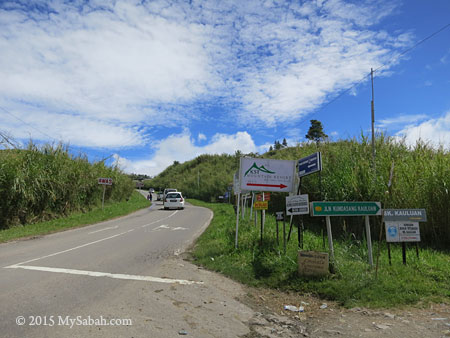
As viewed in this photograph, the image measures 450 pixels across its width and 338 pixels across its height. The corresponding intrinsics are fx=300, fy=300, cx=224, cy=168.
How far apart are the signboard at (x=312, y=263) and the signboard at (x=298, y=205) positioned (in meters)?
1.09

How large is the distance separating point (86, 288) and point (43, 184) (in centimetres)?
1448

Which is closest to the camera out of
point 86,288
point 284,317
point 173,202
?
point 284,317

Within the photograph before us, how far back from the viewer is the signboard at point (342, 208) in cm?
658

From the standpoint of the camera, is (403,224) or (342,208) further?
(403,224)

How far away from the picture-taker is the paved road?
4.15 metres

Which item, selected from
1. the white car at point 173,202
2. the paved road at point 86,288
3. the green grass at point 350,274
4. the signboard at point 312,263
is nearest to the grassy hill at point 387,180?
the green grass at point 350,274

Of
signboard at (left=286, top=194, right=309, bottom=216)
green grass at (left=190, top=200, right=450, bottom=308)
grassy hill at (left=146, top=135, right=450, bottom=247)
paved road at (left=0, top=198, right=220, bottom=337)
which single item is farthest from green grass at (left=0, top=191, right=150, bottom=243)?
grassy hill at (left=146, top=135, right=450, bottom=247)

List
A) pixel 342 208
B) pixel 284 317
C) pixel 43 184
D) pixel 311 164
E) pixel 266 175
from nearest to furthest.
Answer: pixel 284 317, pixel 342 208, pixel 311 164, pixel 266 175, pixel 43 184

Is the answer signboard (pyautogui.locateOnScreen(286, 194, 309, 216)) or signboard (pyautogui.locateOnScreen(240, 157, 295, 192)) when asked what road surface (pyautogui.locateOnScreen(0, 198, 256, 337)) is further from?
signboard (pyautogui.locateOnScreen(240, 157, 295, 192))

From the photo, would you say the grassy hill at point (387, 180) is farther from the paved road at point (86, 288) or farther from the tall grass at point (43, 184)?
the tall grass at point (43, 184)

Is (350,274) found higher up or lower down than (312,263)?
lower down

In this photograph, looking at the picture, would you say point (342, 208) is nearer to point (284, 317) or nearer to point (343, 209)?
point (343, 209)

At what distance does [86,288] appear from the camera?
19.1 ft

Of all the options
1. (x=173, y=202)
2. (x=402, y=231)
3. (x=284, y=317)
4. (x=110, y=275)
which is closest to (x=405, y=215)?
(x=402, y=231)
